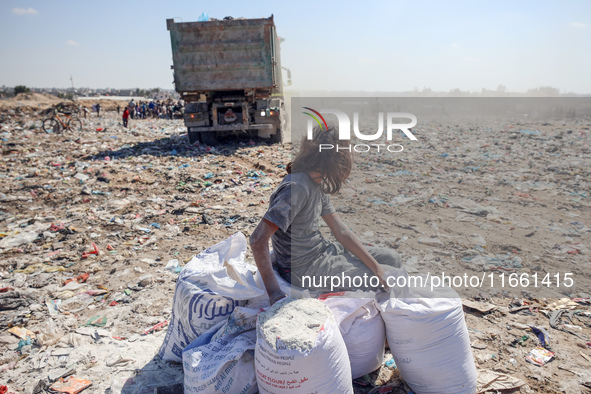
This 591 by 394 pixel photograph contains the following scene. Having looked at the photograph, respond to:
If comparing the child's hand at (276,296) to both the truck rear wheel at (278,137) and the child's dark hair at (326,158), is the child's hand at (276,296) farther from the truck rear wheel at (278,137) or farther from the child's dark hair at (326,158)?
the truck rear wheel at (278,137)

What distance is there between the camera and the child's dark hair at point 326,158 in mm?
1895

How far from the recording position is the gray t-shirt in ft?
5.76

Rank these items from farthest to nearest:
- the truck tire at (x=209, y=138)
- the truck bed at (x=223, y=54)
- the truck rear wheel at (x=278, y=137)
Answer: the truck rear wheel at (x=278, y=137)
the truck tire at (x=209, y=138)
the truck bed at (x=223, y=54)

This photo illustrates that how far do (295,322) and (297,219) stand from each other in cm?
54

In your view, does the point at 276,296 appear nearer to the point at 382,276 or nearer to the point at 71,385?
the point at 382,276

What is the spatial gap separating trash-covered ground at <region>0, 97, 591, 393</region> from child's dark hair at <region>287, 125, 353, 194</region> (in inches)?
41.3

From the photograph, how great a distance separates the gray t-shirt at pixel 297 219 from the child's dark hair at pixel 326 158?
58mm

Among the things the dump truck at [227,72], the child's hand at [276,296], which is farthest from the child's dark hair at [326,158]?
the dump truck at [227,72]

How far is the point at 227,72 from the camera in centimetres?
837

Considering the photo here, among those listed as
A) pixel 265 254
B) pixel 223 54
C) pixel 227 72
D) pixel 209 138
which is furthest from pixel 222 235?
pixel 209 138

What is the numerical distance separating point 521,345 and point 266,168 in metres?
5.15

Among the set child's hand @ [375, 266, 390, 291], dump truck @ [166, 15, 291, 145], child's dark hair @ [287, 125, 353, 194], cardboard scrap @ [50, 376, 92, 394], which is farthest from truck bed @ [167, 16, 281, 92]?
cardboard scrap @ [50, 376, 92, 394]

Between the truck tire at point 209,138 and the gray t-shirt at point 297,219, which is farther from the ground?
the truck tire at point 209,138

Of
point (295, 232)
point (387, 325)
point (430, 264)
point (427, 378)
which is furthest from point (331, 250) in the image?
point (430, 264)
